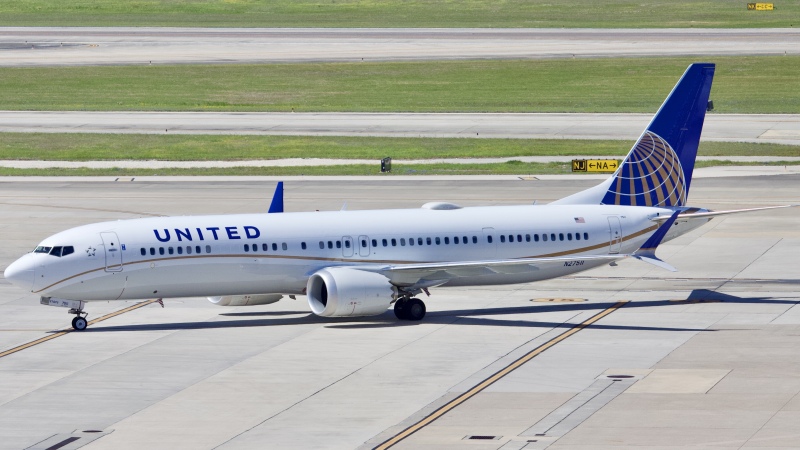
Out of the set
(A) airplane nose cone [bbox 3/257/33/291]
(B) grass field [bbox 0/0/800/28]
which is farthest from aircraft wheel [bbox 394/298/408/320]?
(B) grass field [bbox 0/0/800/28]

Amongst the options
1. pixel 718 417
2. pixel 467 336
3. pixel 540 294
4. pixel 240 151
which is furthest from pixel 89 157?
pixel 718 417

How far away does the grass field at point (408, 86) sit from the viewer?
111 metres

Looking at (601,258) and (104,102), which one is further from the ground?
(104,102)

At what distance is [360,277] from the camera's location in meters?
44.4

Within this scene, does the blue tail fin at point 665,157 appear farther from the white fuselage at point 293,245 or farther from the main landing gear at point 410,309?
the main landing gear at point 410,309

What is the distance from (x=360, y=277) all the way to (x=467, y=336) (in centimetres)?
395

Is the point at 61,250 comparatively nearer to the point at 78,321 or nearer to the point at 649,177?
the point at 78,321

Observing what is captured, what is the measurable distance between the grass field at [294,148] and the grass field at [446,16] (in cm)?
7758

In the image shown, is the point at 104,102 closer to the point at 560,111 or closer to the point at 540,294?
the point at 560,111

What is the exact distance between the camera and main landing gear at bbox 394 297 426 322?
149 feet

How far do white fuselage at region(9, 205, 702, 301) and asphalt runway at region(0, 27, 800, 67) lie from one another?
87.3m

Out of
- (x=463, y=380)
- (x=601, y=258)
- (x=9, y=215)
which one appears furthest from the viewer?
(x=9, y=215)

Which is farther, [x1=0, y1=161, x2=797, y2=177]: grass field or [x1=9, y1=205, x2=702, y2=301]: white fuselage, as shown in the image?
[x1=0, y1=161, x2=797, y2=177]: grass field

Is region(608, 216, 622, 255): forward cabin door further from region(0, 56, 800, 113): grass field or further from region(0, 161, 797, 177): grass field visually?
region(0, 56, 800, 113): grass field
